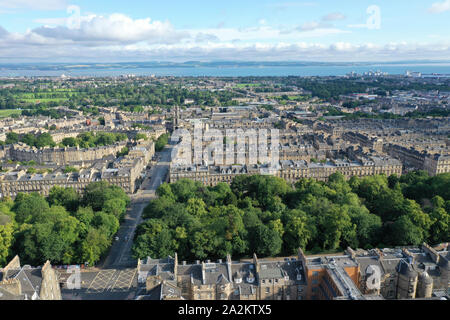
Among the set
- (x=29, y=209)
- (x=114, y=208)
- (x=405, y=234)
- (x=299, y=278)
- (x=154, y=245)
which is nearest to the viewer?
(x=299, y=278)

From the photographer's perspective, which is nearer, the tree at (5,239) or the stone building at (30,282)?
the stone building at (30,282)

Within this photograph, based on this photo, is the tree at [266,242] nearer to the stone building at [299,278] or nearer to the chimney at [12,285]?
the stone building at [299,278]

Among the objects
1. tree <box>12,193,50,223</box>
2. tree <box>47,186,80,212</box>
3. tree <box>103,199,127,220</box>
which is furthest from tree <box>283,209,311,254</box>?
tree <box>47,186,80,212</box>

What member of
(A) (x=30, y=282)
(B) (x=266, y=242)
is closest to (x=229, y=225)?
(B) (x=266, y=242)

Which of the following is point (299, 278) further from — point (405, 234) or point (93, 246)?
point (93, 246)

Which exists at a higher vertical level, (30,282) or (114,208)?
(30,282)

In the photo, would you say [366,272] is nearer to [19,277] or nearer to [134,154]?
[19,277]

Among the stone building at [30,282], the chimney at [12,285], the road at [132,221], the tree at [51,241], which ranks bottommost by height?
the road at [132,221]

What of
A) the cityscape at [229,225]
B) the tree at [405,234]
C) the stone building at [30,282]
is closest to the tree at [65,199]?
the cityscape at [229,225]

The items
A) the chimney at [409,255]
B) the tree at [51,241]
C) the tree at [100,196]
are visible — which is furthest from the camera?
the tree at [100,196]

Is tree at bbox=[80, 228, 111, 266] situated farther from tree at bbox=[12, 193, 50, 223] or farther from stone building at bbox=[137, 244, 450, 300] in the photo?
stone building at bbox=[137, 244, 450, 300]
